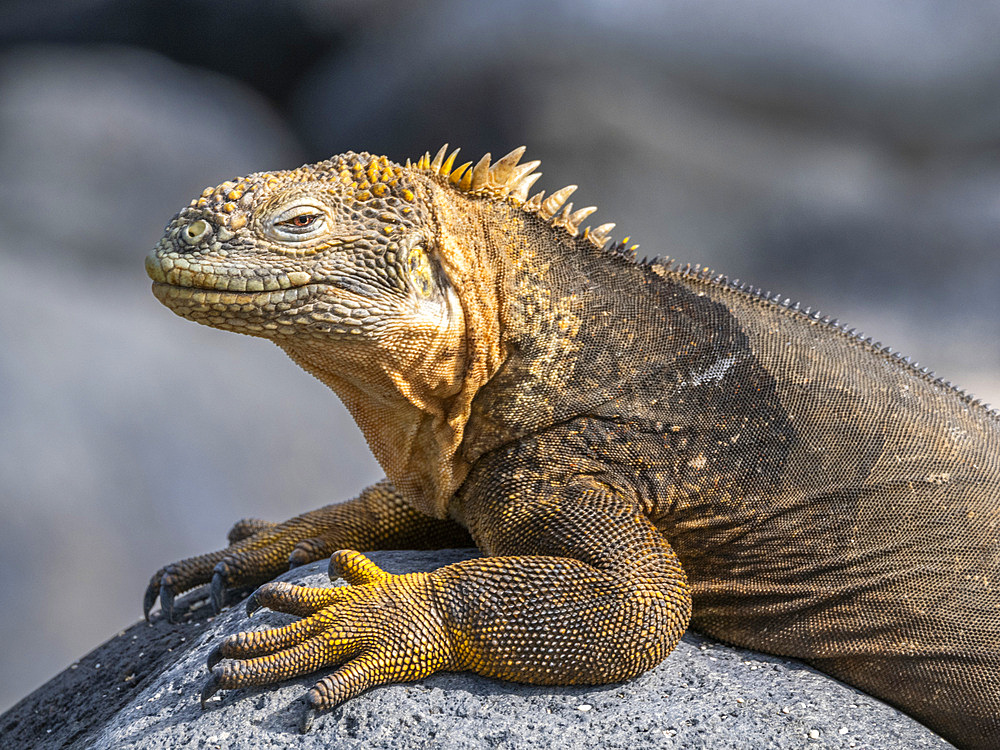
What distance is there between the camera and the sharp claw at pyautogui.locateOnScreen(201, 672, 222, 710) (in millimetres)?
2234

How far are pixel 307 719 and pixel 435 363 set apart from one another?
0.99 metres

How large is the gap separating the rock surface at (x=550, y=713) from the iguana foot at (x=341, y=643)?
66mm

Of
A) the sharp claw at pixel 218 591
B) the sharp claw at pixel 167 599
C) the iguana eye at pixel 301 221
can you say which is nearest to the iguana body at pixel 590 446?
the iguana eye at pixel 301 221

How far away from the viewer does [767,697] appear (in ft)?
8.20

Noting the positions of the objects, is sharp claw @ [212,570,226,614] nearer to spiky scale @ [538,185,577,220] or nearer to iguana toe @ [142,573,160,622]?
iguana toe @ [142,573,160,622]

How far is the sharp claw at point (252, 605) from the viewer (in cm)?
248

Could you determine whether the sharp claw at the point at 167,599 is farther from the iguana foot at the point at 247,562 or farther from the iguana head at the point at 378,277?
the iguana head at the point at 378,277

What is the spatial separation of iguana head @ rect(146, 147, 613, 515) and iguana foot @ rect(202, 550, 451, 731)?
0.50m

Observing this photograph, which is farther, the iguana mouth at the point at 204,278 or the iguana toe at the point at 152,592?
the iguana toe at the point at 152,592

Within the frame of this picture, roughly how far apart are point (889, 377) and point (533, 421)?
1141 mm

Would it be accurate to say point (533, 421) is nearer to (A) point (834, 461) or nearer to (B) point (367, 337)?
(B) point (367, 337)

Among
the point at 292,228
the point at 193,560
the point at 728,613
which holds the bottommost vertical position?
the point at 193,560

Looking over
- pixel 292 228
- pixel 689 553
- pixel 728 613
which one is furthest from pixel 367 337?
pixel 728 613

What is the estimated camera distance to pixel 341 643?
2309 millimetres
